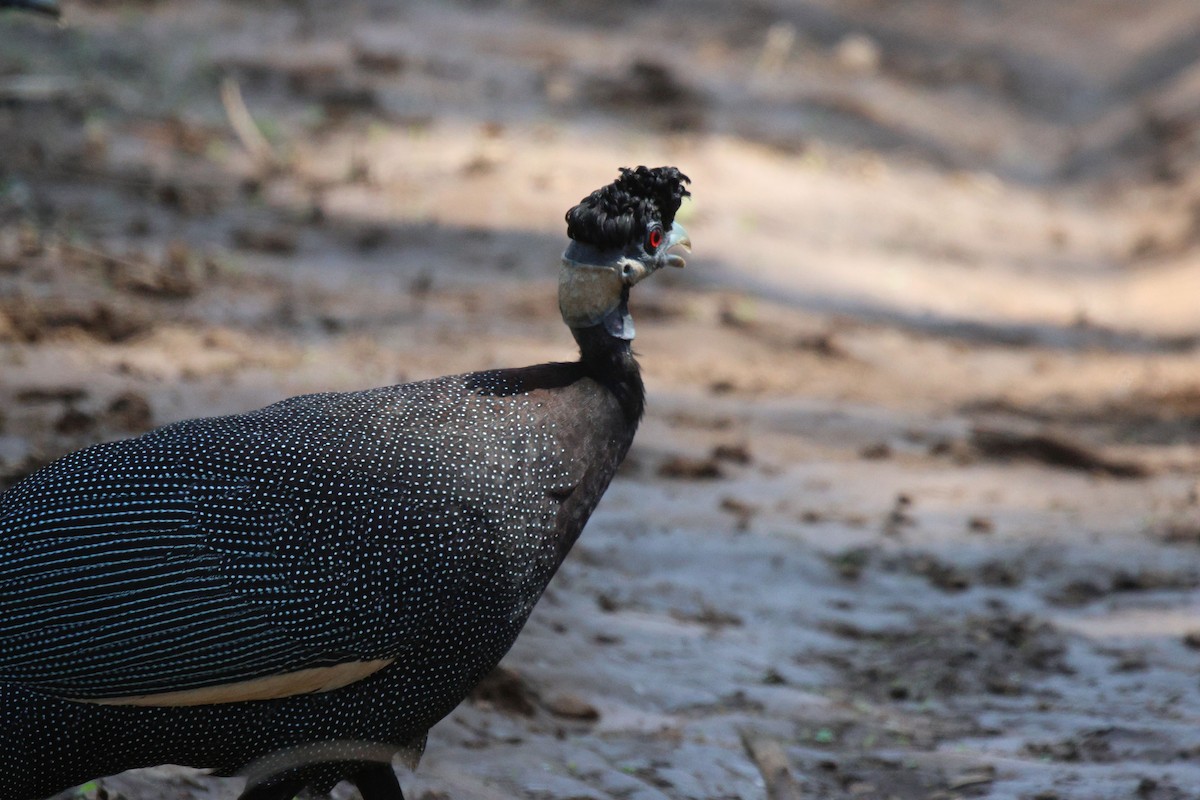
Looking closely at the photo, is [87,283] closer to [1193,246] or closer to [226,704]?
[226,704]

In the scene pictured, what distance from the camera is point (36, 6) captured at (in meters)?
3.74

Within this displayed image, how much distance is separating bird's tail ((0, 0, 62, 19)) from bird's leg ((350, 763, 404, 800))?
223cm

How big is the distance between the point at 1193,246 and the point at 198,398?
763 cm

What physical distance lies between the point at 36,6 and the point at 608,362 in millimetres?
1879

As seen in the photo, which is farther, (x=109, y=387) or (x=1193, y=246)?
(x=1193, y=246)

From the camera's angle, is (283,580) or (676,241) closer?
(283,580)

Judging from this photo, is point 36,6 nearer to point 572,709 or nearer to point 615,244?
point 615,244

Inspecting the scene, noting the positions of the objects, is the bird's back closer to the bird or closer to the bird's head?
the bird

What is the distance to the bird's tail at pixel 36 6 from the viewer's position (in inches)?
146

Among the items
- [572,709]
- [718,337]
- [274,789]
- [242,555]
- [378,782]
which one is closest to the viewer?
[242,555]

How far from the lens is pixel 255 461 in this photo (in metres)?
2.81

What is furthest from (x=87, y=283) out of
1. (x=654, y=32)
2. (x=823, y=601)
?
(x=654, y=32)

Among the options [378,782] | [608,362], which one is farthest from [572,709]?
[608,362]

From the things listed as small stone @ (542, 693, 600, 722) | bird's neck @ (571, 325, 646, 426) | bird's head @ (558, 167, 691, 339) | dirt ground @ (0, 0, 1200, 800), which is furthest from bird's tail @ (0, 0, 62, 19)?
small stone @ (542, 693, 600, 722)
